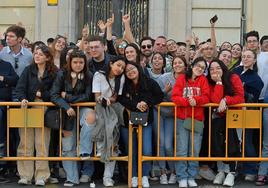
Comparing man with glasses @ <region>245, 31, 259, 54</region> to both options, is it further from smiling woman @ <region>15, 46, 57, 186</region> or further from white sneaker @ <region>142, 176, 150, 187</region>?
smiling woman @ <region>15, 46, 57, 186</region>

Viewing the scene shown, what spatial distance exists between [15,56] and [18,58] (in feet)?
0.18

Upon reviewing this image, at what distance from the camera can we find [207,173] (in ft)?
28.9

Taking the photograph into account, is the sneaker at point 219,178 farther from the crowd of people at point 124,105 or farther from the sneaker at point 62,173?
the sneaker at point 62,173

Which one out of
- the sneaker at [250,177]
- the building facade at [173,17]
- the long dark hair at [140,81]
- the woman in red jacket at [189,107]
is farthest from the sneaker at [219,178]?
the building facade at [173,17]

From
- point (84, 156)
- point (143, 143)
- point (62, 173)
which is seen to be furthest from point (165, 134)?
point (62, 173)

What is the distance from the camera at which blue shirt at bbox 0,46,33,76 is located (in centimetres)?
888

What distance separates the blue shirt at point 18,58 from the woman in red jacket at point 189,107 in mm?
2393

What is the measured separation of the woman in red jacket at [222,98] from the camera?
832cm

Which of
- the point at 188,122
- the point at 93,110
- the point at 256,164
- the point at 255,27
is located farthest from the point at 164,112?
the point at 255,27

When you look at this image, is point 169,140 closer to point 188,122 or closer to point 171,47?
point 188,122

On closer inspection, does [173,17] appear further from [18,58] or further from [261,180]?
[261,180]

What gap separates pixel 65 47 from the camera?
363 inches

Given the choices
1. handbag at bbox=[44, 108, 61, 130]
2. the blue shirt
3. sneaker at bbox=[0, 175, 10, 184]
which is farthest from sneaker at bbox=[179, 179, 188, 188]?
the blue shirt

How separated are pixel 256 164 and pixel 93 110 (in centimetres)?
268
